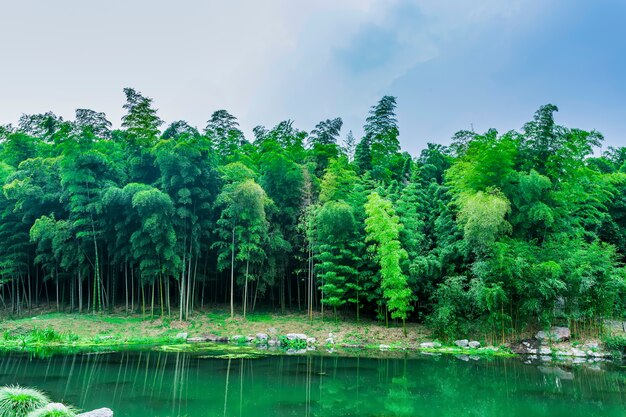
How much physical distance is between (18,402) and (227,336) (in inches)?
541

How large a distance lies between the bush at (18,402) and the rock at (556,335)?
55.2 ft

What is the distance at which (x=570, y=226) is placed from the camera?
66.0 feet

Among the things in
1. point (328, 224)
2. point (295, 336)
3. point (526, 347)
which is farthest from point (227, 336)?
point (526, 347)

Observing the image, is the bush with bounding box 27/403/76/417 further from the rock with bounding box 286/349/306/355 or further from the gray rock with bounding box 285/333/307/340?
the gray rock with bounding box 285/333/307/340

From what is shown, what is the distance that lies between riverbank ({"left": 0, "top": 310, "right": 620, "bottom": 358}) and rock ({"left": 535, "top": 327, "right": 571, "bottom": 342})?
308 millimetres

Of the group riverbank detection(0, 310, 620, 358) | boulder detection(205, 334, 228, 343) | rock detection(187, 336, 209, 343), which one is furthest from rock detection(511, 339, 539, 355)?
rock detection(187, 336, 209, 343)

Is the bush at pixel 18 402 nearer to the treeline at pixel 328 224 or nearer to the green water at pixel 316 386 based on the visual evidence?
the green water at pixel 316 386

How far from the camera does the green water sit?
8633 millimetres

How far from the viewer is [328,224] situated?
20.5 metres

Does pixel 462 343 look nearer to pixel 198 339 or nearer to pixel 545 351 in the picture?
pixel 545 351

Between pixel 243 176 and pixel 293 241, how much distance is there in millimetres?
4622

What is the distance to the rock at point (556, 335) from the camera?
17.2 m

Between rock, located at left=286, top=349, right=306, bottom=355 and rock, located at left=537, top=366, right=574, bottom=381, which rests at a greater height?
rock, located at left=537, top=366, right=574, bottom=381

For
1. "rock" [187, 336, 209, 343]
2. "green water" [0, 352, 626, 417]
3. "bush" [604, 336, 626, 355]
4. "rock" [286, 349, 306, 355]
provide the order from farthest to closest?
"rock" [187, 336, 209, 343]
"rock" [286, 349, 306, 355]
"bush" [604, 336, 626, 355]
"green water" [0, 352, 626, 417]
